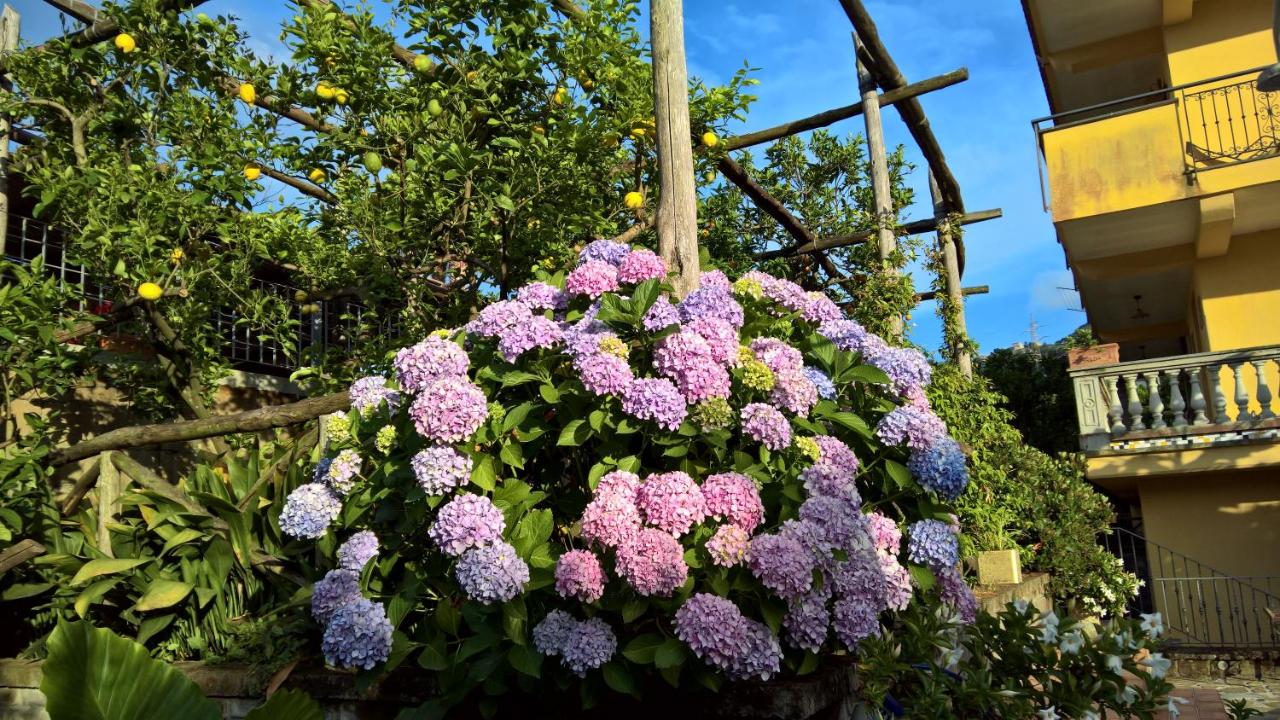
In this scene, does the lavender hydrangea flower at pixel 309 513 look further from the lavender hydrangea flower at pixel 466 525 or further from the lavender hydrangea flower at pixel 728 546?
the lavender hydrangea flower at pixel 728 546

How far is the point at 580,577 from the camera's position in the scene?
2445mm

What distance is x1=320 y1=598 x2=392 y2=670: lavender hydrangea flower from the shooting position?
8.89 feet

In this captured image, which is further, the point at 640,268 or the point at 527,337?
the point at 640,268

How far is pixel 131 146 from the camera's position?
6.36m

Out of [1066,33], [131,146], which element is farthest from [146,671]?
[1066,33]

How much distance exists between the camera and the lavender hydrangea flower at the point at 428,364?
2.88 m

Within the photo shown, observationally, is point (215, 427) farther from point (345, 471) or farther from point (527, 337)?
point (527, 337)

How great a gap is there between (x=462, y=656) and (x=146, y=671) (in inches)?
38.0

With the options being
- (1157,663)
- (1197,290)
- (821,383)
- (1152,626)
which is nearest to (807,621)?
(821,383)

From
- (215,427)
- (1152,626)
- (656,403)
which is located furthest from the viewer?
→ (215,427)

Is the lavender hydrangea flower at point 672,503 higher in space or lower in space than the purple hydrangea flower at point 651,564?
higher

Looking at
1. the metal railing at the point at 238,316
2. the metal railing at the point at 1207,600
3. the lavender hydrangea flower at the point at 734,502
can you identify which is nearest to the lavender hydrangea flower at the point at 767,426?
the lavender hydrangea flower at the point at 734,502

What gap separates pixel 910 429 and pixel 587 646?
1.30 m

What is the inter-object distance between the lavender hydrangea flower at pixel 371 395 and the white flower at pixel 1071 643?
2.33 meters
